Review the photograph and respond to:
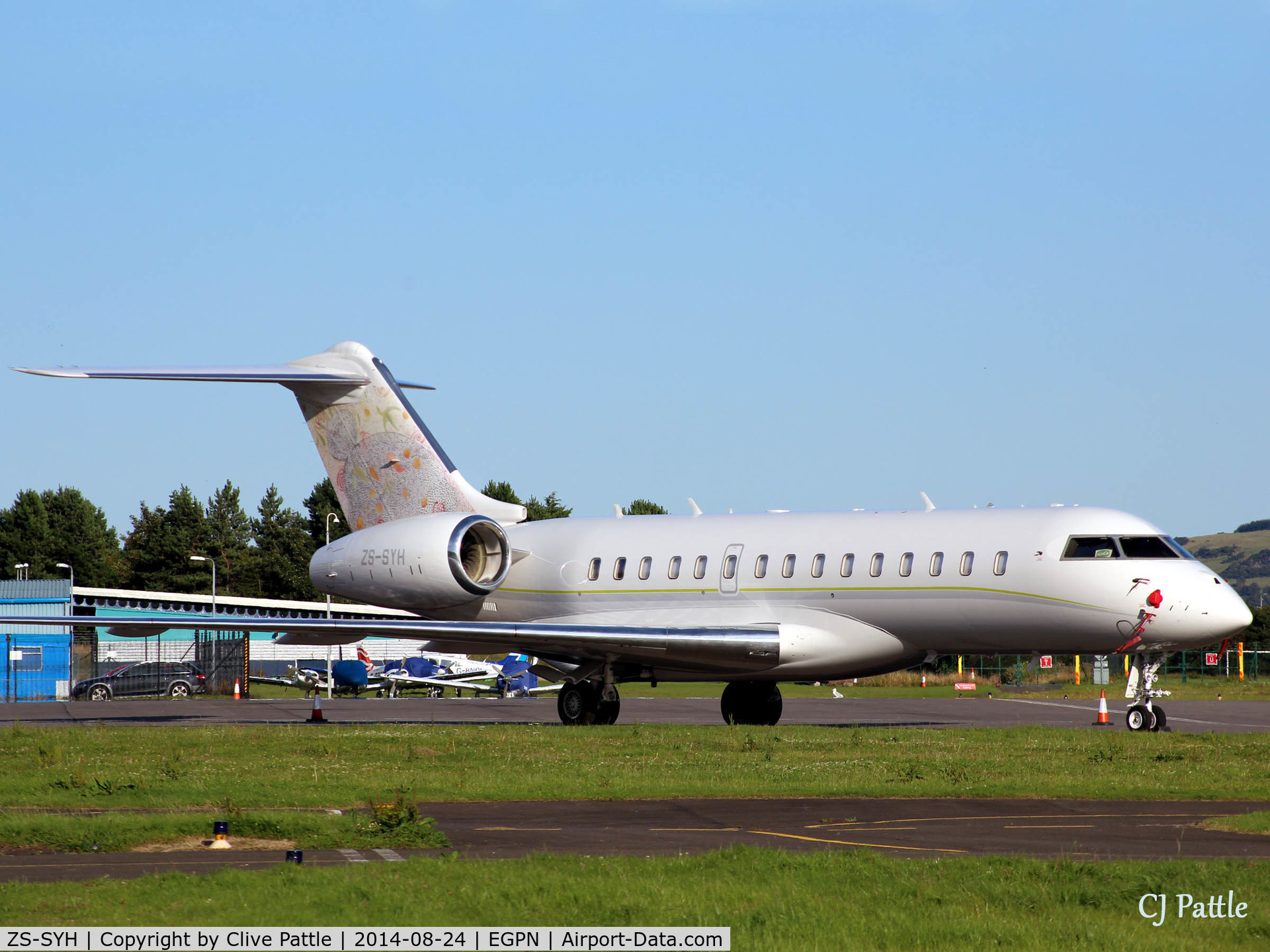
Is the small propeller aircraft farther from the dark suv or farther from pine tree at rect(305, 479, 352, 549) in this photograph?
pine tree at rect(305, 479, 352, 549)

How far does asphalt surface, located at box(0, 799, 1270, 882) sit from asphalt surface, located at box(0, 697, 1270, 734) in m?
11.8

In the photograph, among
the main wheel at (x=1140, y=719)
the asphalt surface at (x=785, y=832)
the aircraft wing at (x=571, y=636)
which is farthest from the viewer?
the aircraft wing at (x=571, y=636)

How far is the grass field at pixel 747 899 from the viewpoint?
329 inches

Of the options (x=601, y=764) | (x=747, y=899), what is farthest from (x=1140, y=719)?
(x=747, y=899)

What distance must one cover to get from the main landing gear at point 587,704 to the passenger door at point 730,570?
112 inches

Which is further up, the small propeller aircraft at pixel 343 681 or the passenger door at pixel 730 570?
the passenger door at pixel 730 570

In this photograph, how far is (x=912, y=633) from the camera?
25203mm

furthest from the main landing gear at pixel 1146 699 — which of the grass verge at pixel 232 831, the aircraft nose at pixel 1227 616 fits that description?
the grass verge at pixel 232 831

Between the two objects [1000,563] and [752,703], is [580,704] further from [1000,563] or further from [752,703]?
[1000,563]

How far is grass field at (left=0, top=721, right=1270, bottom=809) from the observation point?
1566cm

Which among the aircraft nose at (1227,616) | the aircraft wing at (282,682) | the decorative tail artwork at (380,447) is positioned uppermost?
the decorative tail artwork at (380,447)

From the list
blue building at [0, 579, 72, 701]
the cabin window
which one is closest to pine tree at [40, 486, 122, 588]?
blue building at [0, 579, 72, 701]

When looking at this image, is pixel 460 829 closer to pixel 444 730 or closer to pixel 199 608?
pixel 444 730

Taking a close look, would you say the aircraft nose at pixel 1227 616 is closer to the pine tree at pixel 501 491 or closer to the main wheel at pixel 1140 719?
the main wheel at pixel 1140 719
